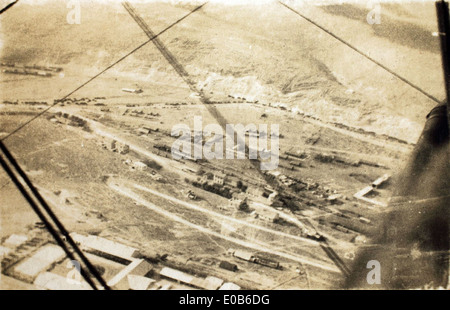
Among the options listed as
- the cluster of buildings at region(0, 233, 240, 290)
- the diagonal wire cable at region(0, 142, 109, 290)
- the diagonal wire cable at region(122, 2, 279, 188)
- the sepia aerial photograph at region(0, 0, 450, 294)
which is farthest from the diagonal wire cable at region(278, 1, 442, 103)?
the diagonal wire cable at region(0, 142, 109, 290)

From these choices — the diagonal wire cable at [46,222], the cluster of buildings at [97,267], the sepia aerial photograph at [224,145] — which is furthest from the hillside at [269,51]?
the cluster of buildings at [97,267]

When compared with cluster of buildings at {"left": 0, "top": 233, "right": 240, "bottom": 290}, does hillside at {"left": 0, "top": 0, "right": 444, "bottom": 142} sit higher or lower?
higher

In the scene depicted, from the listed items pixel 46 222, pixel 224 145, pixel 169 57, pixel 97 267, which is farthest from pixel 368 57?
pixel 46 222

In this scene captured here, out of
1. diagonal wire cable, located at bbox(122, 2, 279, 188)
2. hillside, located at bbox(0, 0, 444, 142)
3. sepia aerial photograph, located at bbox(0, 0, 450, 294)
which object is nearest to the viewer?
sepia aerial photograph, located at bbox(0, 0, 450, 294)

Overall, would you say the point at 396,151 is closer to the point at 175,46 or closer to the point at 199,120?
the point at 199,120

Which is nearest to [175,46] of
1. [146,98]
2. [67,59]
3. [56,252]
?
[146,98]

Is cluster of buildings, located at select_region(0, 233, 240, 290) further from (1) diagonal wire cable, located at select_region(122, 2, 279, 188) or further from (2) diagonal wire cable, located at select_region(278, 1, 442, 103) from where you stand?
(2) diagonal wire cable, located at select_region(278, 1, 442, 103)

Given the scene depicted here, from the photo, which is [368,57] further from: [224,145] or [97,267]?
[97,267]

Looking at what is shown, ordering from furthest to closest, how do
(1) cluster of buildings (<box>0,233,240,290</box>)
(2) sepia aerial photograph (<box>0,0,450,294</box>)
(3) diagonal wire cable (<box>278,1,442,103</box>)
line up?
(3) diagonal wire cable (<box>278,1,442,103</box>)
(2) sepia aerial photograph (<box>0,0,450,294</box>)
(1) cluster of buildings (<box>0,233,240,290</box>)
